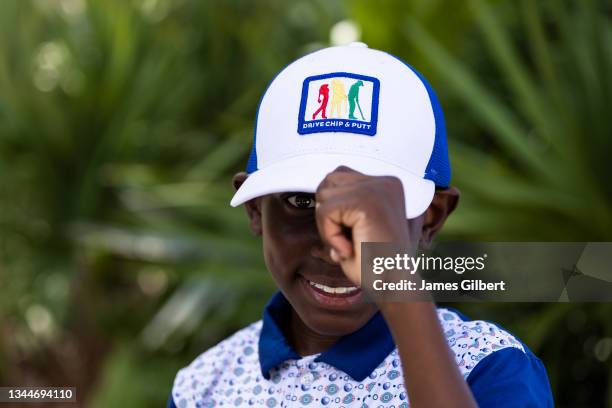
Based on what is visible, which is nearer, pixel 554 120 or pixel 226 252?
pixel 554 120

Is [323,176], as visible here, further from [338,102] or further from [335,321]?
[335,321]

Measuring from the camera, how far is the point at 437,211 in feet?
5.31

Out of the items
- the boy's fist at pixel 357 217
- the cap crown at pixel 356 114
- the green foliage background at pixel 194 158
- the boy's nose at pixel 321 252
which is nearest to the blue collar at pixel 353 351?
the boy's nose at pixel 321 252

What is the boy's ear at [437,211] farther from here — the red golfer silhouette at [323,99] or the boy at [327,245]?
the red golfer silhouette at [323,99]

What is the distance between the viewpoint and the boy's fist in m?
1.13

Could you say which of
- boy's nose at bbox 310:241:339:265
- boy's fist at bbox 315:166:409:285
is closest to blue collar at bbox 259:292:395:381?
boy's nose at bbox 310:241:339:265

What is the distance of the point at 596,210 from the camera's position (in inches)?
122

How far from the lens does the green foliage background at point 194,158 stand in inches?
126

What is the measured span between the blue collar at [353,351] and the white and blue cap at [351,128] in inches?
8.7

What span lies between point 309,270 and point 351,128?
23 centimetres

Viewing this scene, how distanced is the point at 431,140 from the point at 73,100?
3628 mm

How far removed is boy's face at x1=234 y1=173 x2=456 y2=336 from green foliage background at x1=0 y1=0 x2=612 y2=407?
162 centimetres

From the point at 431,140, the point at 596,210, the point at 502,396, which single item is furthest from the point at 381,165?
the point at 596,210

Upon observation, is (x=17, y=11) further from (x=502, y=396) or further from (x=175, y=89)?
(x=502, y=396)
